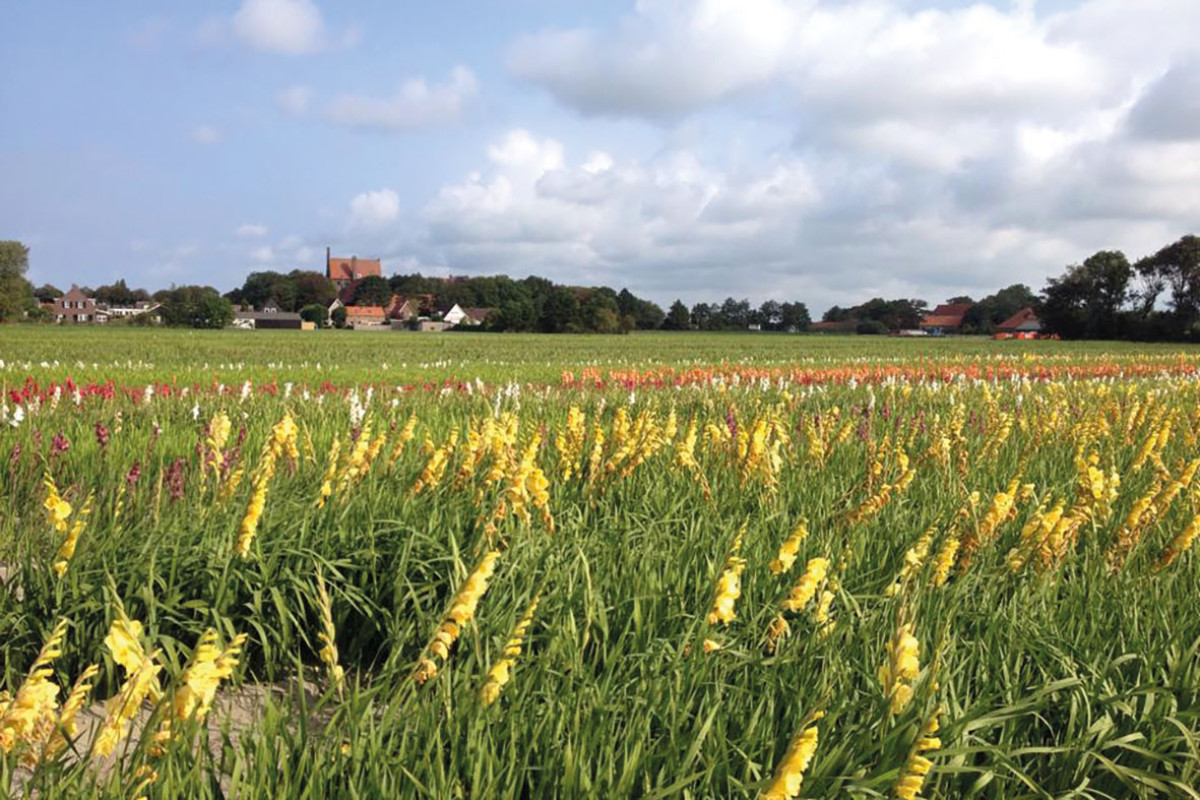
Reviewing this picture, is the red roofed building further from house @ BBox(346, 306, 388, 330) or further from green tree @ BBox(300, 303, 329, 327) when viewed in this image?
green tree @ BBox(300, 303, 329, 327)

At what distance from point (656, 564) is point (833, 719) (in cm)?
138

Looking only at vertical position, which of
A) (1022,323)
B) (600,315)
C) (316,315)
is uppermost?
(1022,323)

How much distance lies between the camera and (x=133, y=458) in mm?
5859

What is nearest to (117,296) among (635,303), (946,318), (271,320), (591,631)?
(271,320)

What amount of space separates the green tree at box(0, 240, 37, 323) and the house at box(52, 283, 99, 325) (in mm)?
71363

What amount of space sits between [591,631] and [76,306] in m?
191

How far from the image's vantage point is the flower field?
6.30 ft

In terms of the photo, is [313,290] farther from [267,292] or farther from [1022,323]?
[1022,323]

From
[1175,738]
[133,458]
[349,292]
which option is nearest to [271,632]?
[1175,738]

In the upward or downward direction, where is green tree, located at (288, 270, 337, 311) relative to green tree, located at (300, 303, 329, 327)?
upward

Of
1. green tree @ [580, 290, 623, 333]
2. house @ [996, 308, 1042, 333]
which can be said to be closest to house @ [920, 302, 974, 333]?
house @ [996, 308, 1042, 333]

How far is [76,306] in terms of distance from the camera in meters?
166

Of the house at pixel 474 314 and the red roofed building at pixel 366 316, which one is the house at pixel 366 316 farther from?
the house at pixel 474 314

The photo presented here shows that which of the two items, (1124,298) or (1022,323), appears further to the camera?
(1022,323)
